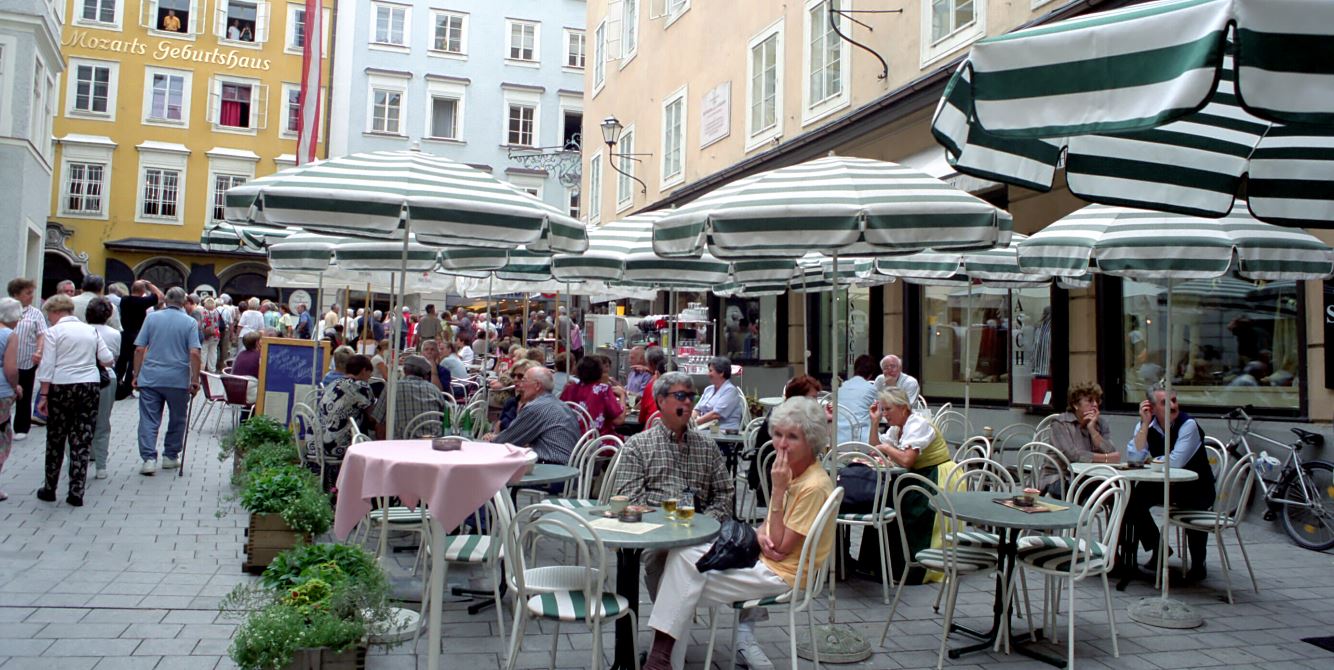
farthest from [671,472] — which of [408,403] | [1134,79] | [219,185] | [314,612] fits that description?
[219,185]

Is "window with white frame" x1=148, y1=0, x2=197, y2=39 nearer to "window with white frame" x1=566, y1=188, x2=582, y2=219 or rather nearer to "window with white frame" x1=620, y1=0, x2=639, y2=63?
"window with white frame" x1=566, y1=188, x2=582, y2=219

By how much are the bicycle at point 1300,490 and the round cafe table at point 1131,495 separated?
164 cm

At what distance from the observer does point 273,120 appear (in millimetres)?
36000

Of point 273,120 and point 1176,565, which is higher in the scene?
point 273,120

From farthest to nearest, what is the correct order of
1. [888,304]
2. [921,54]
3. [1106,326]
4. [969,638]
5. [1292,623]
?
[888,304]
[921,54]
[1106,326]
[1292,623]
[969,638]

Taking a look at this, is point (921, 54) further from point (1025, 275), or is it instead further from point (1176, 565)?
point (1176, 565)

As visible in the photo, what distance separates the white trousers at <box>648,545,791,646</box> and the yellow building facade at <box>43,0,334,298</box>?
34643 millimetres

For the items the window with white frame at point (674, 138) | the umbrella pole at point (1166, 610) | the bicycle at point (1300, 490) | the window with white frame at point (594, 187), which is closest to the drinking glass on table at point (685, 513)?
the umbrella pole at point (1166, 610)

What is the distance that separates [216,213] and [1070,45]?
3679 cm

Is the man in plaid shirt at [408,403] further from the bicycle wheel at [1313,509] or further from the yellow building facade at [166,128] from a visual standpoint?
the yellow building facade at [166,128]

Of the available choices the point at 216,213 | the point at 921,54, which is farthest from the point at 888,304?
the point at 216,213

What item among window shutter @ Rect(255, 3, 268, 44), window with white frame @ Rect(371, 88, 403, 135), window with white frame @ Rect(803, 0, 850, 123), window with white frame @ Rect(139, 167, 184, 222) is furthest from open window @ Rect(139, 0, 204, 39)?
window with white frame @ Rect(803, 0, 850, 123)

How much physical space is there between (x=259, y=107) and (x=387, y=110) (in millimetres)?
4791

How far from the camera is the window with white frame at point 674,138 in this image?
20109 millimetres
